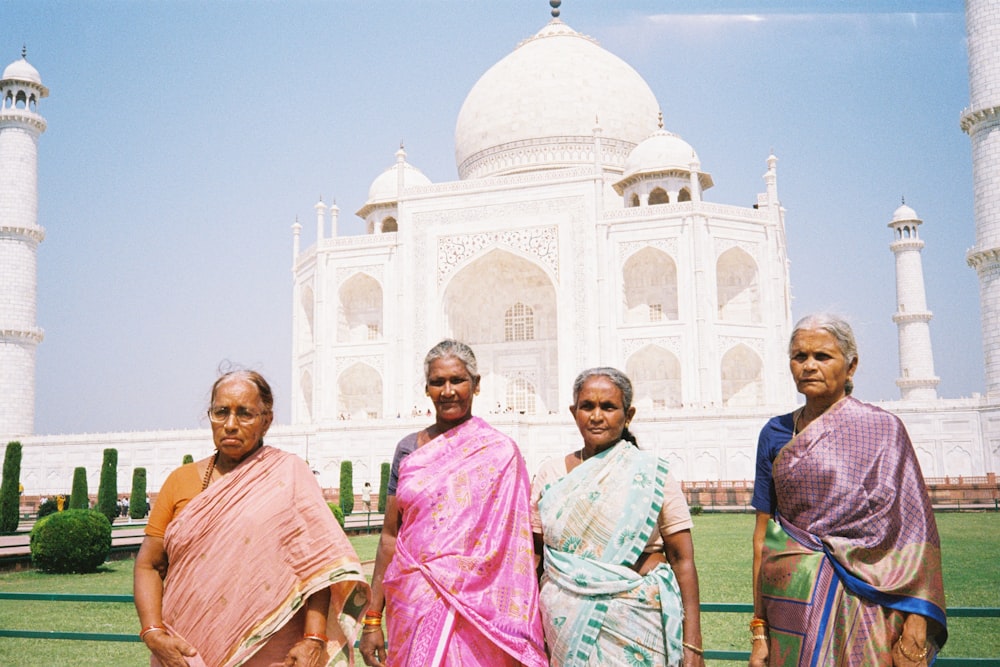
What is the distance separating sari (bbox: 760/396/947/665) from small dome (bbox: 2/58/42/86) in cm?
2137

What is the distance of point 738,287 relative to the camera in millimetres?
19422

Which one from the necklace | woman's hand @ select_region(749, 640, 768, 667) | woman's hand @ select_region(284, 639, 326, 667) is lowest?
woman's hand @ select_region(749, 640, 768, 667)

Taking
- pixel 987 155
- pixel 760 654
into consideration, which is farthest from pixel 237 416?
pixel 987 155

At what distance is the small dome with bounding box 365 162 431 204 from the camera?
2261 centimetres

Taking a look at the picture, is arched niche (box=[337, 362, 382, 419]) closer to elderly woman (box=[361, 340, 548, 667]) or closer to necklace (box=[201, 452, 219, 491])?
elderly woman (box=[361, 340, 548, 667])

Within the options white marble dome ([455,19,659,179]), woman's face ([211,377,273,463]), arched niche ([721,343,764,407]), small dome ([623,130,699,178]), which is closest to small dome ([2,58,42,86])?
white marble dome ([455,19,659,179])

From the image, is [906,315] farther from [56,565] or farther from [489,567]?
[489,567]

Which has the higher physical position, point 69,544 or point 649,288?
point 649,288

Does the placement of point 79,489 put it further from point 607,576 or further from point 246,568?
point 607,576

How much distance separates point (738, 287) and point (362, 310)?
8.62 meters

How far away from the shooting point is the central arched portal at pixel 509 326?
789 inches

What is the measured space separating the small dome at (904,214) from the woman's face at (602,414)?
23.1m

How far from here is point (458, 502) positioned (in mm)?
2072

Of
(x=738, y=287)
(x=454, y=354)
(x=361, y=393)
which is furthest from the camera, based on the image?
(x=361, y=393)
